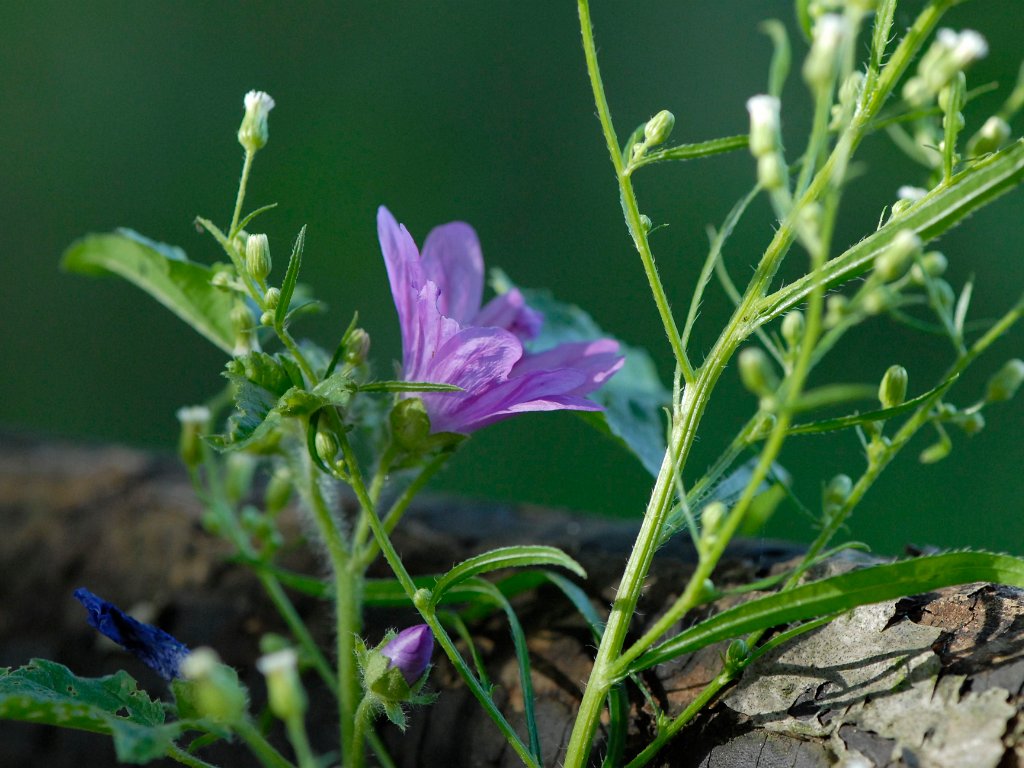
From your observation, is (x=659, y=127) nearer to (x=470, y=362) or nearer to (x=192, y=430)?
(x=470, y=362)

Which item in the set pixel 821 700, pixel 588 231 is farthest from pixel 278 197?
pixel 821 700

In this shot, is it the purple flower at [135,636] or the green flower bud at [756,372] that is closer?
the green flower bud at [756,372]

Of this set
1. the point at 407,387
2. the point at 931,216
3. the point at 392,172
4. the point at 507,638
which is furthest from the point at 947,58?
the point at 392,172

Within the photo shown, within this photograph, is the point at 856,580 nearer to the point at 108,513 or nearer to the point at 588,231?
the point at 108,513

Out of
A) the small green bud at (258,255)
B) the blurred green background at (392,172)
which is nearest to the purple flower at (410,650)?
the small green bud at (258,255)

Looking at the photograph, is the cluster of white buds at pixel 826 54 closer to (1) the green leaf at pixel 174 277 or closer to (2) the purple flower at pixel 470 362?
(2) the purple flower at pixel 470 362
